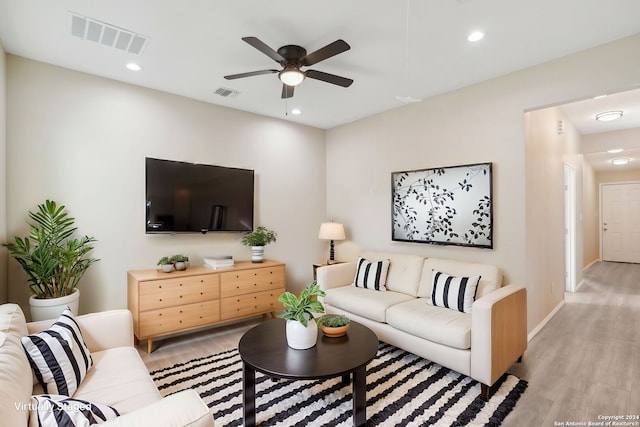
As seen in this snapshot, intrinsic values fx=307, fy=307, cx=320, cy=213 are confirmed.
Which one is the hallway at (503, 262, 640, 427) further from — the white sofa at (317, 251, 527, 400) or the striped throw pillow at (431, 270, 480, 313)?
the striped throw pillow at (431, 270, 480, 313)

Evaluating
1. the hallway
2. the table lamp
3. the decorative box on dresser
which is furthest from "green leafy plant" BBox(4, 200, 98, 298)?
the hallway

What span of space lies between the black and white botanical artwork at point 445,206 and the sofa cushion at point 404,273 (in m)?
0.29

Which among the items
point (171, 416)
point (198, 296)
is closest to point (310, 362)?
point (171, 416)

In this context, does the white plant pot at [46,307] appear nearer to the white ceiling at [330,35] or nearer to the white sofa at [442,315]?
the white ceiling at [330,35]

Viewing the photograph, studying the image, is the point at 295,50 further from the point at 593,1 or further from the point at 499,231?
the point at 499,231

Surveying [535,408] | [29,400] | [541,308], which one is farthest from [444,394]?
[29,400]

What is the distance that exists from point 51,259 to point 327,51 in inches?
109

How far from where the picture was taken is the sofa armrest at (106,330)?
80.7 inches

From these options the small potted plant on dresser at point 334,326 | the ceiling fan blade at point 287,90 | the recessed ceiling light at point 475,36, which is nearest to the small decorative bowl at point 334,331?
the small potted plant on dresser at point 334,326

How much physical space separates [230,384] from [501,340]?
83.0 inches

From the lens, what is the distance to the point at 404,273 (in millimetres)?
3525

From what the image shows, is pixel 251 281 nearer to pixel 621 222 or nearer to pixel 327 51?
pixel 327 51

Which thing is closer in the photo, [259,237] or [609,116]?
[259,237]

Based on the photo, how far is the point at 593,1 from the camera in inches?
77.3
